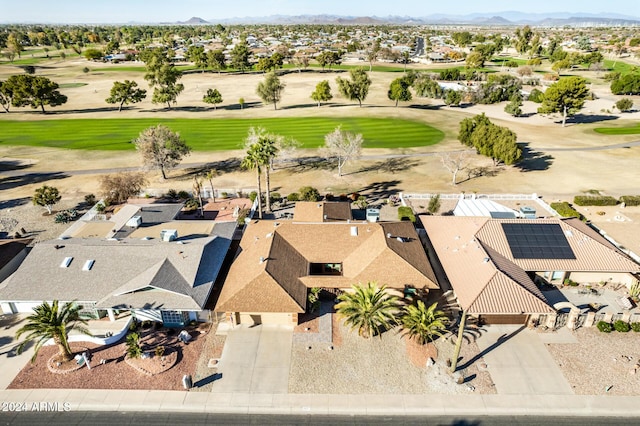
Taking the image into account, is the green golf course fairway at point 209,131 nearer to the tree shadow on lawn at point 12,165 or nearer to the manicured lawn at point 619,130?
the tree shadow on lawn at point 12,165

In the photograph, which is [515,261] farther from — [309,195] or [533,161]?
[533,161]

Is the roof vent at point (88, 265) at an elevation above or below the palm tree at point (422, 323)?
above

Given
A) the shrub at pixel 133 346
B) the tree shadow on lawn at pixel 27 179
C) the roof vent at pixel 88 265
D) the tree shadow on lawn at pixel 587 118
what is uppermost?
the tree shadow on lawn at pixel 587 118

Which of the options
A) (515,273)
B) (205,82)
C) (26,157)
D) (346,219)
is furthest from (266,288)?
(205,82)

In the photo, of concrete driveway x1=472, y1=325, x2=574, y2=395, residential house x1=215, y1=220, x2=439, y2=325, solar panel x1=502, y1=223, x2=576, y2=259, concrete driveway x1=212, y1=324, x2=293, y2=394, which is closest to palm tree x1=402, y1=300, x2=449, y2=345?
residential house x1=215, y1=220, x2=439, y2=325

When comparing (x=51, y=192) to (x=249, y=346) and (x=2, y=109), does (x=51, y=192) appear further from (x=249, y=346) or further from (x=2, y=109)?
(x=2, y=109)

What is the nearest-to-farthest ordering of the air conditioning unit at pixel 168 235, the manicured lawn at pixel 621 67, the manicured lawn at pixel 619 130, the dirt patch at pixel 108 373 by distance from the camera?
the dirt patch at pixel 108 373
the air conditioning unit at pixel 168 235
the manicured lawn at pixel 619 130
the manicured lawn at pixel 621 67

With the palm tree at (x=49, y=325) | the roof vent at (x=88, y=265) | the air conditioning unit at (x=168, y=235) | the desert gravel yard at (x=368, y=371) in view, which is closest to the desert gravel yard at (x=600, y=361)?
the desert gravel yard at (x=368, y=371)
